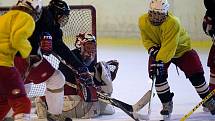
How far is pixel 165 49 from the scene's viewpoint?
3.18m

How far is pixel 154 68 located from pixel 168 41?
19cm

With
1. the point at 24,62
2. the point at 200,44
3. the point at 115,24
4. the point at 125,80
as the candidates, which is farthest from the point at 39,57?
the point at 115,24

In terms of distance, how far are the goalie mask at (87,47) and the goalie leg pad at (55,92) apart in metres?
0.38

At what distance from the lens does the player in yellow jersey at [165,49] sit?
3.21 metres

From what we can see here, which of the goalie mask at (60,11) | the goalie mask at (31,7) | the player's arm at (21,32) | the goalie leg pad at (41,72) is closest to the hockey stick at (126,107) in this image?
the goalie leg pad at (41,72)

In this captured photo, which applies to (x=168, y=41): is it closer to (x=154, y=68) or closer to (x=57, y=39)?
(x=154, y=68)

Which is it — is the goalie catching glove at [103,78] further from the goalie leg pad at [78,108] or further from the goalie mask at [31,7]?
the goalie mask at [31,7]

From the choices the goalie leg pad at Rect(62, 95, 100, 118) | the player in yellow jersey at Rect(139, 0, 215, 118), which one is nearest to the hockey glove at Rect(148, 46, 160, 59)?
the player in yellow jersey at Rect(139, 0, 215, 118)

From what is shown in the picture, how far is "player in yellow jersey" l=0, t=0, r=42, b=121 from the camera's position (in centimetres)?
254

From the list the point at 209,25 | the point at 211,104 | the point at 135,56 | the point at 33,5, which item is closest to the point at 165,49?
the point at 209,25

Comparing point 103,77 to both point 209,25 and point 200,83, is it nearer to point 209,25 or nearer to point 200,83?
point 200,83

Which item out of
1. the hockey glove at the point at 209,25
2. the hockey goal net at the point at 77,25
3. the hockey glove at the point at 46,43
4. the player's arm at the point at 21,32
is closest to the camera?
the player's arm at the point at 21,32

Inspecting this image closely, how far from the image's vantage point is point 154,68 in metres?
3.24

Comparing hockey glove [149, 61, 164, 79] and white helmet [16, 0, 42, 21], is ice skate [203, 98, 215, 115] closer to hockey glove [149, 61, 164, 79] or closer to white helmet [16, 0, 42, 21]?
hockey glove [149, 61, 164, 79]
